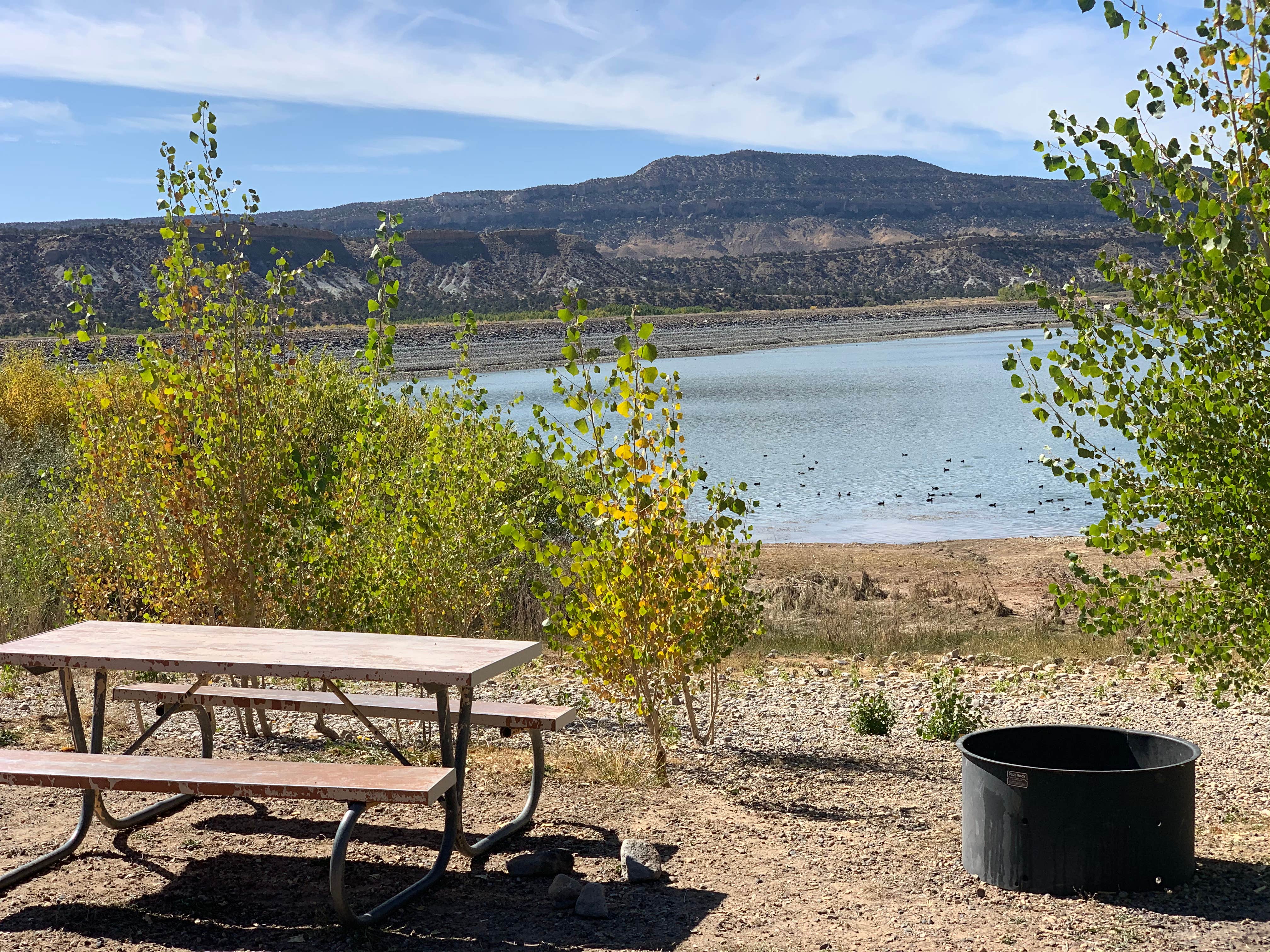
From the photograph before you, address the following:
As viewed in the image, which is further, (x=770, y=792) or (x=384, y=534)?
(x=384, y=534)

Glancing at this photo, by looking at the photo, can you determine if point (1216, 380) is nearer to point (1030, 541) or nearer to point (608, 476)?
point (608, 476)

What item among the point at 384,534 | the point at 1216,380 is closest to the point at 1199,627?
the point at 1216,380

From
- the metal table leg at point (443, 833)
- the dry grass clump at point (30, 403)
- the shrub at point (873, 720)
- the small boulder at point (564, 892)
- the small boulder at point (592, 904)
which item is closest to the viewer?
the metal table leg at point (443, 833)

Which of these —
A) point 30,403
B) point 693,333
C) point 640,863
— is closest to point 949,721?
point 640,863

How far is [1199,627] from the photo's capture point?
434 cm

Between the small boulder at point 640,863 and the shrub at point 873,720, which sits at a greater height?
the small boulder at point 640,863

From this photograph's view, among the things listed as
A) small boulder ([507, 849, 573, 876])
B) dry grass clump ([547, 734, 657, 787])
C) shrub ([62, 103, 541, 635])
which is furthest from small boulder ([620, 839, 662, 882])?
shrub ([62, 103, 541, 635])

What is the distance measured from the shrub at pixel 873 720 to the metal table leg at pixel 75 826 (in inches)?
157

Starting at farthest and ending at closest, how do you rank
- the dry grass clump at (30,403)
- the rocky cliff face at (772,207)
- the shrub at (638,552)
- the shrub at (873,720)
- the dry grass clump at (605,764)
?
the rocky cliff face at (772,207) < the dry grass clump at (30,403) < the shrub at (873,720) < the dry grass clump at (605,764) < the shrub at (638,552)

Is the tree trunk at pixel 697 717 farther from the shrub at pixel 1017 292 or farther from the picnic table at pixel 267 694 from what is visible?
the shrub at pixel 1017 292

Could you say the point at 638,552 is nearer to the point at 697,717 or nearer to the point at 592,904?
the point at 592,904

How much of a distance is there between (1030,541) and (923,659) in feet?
35.2

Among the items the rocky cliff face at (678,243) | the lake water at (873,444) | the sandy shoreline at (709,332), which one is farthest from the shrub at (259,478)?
the sandy shoreline at (709,332)

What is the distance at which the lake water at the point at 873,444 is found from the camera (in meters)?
23.9
